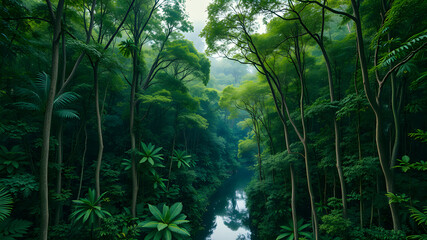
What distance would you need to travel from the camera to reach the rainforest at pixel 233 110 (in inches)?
149

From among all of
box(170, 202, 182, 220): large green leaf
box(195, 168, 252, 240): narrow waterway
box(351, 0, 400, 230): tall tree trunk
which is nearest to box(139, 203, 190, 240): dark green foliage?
box(170, 202, 182, 220): large green leaf

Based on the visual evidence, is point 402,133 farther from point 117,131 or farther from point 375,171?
point 117,131

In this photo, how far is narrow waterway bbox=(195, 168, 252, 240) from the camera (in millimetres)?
9266

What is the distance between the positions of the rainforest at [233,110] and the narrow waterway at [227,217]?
0.14m

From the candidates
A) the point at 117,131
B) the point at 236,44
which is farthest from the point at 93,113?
the point at 236,44

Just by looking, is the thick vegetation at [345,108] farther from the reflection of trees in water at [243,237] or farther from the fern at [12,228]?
the fern at [12,228]

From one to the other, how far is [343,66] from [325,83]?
5.05ft

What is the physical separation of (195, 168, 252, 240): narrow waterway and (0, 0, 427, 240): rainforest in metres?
0.14

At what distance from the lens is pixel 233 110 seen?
11633 mm

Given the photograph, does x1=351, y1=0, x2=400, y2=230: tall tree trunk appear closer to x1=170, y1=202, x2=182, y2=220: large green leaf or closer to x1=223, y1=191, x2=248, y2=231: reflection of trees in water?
x1=170, y1=202, x2=182, y2=220: large green leaf

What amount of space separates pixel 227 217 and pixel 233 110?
24.5 feet

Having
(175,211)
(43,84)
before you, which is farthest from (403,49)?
(43,84)

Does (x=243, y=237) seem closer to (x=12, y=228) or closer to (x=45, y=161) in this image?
(x=12, y=228)

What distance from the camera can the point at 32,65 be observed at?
677 centimetres
